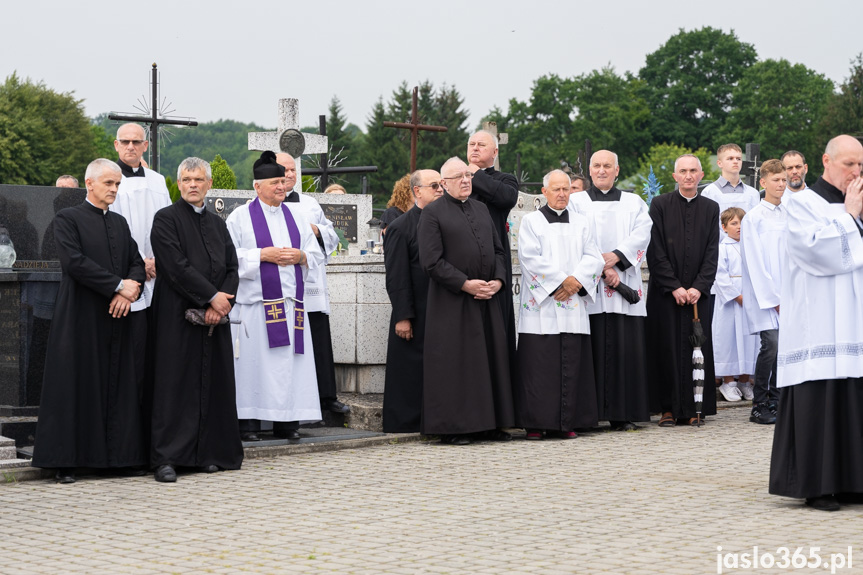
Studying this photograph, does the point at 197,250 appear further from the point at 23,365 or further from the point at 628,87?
the point at 628,87

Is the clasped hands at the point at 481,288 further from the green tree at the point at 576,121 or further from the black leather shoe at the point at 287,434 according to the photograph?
the green tree at the point at 576,121

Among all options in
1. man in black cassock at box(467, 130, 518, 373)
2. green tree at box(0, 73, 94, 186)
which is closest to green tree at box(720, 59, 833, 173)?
green tree at box(0, 73, 94, 186)

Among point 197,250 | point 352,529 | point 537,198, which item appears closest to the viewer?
point 352,529

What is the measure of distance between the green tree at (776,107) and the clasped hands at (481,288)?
56.7 m

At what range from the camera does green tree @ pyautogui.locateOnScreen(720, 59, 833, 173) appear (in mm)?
65250

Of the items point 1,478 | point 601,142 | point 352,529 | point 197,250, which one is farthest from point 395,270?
point 601,142

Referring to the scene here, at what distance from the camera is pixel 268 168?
9.85m

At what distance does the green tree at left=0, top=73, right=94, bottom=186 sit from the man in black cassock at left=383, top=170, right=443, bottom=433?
49.0 metres

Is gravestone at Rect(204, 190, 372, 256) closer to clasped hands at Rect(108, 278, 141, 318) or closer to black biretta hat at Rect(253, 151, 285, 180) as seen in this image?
black biretta hat at Rect(253, 151, 285, 180)

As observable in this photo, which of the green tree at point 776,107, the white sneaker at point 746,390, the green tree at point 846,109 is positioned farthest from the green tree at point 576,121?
the white sneaker at point 746,390

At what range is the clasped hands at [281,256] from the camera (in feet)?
31.7

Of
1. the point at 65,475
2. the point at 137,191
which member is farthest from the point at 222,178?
the point at 65,475

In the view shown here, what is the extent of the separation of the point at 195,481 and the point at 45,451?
0.98 m

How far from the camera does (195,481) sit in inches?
324
